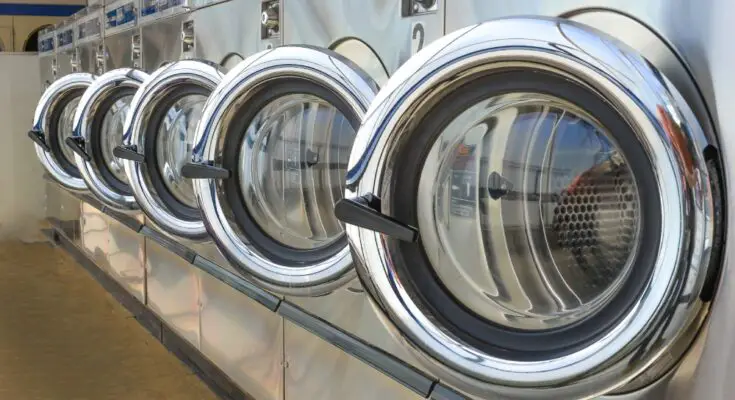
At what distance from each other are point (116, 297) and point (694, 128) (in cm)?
300

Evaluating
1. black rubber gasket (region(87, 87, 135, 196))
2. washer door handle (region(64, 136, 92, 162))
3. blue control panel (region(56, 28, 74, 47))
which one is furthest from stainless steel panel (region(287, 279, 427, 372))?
blue control panel (region(56, 28, 74, 47))

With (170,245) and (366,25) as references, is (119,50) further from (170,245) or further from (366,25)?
(366,25)

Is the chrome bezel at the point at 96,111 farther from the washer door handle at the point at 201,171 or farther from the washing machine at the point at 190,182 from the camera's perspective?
the washer door handle at the point at 201,171

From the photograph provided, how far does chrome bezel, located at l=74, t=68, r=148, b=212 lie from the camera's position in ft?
7.82

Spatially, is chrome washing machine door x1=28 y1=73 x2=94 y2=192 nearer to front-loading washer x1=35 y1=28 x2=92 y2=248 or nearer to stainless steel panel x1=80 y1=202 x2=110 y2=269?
front-loading washer x1=35 y1=28 x2=92 y2=248

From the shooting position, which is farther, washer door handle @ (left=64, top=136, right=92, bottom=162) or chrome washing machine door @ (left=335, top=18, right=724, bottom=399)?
washer door handle @ (left=64, top=136, right=92, bottom=162)

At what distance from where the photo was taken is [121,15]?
2793 mm

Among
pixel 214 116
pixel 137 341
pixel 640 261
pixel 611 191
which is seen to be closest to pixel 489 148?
pixel 611 191

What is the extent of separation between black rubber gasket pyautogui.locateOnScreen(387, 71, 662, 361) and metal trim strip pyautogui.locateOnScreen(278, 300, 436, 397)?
311mm

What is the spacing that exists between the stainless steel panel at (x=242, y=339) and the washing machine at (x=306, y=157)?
0.44 feet

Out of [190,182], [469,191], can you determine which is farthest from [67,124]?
[469,191]

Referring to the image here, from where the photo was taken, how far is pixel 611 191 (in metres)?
0.93

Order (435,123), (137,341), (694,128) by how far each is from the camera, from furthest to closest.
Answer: (137,341)
(435,123)
(694,128)

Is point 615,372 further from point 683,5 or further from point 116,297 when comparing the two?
point 116,297
